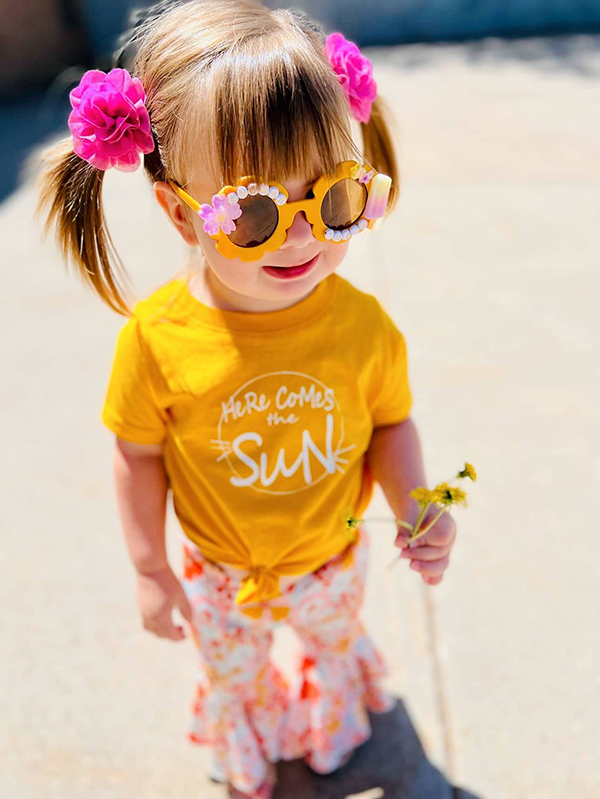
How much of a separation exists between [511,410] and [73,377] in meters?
1.58

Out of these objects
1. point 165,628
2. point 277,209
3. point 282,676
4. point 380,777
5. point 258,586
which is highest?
point 277,209

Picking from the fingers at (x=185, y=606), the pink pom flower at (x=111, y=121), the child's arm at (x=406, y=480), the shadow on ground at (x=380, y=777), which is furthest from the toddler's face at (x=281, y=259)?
the shadow on ground at (x=380, y=777)

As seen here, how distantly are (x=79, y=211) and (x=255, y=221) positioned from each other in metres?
0.34

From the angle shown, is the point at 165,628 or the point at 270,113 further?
the point at 165,628

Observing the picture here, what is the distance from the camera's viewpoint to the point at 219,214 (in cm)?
117

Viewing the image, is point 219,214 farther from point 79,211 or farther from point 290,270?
point 79,211

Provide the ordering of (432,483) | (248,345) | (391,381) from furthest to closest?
(432,483) < (391,381) < (248,345)

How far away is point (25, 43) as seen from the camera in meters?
6.08

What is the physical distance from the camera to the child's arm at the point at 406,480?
4.88ft

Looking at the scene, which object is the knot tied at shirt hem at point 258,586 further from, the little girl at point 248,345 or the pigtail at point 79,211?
the pigtail at point 79,211

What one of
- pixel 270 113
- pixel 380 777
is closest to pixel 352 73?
pixel 270 113

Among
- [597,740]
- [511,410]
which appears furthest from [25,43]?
[597,740]

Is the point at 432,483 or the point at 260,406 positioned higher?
the point at 260,406

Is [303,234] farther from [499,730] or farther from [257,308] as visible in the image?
[499,730]
